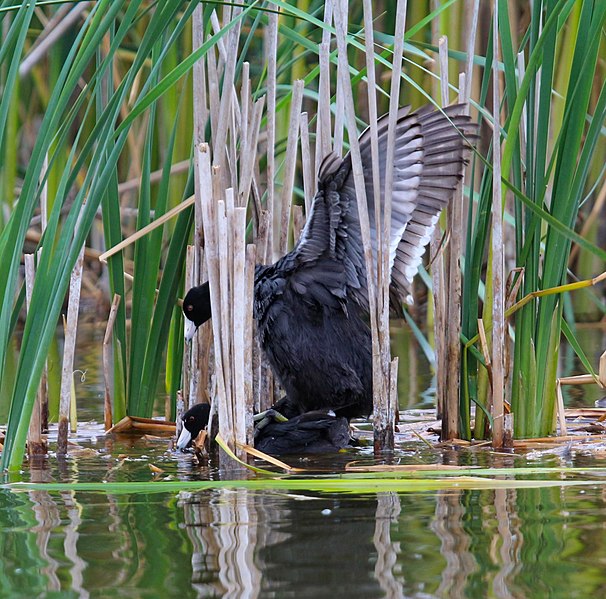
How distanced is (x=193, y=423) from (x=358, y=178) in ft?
3.66

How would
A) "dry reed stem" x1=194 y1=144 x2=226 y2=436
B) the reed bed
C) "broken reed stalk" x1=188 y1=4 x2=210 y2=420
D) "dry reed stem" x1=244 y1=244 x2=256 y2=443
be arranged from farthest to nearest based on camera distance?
"broken reed stalk" x1=188 y1=4 x2=210 y2=420
"dry reed stem" x1=244 y1=244 x2=256 y2=443
"dry reed stem" x1=194 y1=144 x2=226 y2=436
the reed bed

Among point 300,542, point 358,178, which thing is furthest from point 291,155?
point 300,542

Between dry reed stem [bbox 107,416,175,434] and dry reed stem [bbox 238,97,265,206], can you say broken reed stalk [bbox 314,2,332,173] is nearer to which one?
dry reed stem [bbox 238,97,265,206]

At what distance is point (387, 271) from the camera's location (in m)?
3.97

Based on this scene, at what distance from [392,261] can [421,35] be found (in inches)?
136

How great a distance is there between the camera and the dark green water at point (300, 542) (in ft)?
7.48

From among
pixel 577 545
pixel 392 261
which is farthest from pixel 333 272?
pixel 577 545

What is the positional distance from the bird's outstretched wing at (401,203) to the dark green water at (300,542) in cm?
106

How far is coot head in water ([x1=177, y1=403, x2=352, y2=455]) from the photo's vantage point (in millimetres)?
4238

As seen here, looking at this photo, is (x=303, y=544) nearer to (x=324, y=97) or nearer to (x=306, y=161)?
(x=324, y=97)

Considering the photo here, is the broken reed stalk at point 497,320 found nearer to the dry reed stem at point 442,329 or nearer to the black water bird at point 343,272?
the dry reed stem at point 442,329

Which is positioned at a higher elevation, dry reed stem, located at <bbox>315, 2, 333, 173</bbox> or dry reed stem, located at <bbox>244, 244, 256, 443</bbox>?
dry reed stem, located at <bbox>315, 2, 333, 173</bbox>

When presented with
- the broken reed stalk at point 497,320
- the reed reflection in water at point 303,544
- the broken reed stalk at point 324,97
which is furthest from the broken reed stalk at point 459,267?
the reed reflection in water at point 303,544

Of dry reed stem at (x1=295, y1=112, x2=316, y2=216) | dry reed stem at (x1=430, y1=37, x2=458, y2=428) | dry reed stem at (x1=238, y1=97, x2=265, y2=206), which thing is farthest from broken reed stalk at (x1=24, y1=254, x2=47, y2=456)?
dry reed stem at (x1=430, y1=37, x2=458, y2=428)
